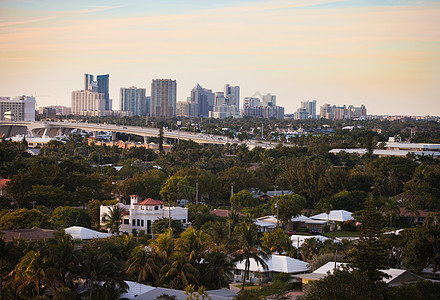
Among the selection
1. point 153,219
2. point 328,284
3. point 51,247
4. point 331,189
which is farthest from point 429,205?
point 51,247

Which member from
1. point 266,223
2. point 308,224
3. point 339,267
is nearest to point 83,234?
point 266,223

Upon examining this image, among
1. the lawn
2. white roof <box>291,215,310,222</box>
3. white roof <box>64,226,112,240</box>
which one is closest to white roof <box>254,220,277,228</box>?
white roof <box>291,215,310,222</box>

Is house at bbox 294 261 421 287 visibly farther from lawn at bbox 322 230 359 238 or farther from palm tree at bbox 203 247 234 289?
lawn at bbox 322 230 359 238

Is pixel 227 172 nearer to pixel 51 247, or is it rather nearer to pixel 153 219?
pixel 153 219

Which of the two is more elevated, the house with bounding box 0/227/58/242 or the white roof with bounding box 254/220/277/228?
the house with bounding box 0/227/58/242

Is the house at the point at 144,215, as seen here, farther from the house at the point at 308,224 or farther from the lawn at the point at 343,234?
the lawn at the point at 343,234

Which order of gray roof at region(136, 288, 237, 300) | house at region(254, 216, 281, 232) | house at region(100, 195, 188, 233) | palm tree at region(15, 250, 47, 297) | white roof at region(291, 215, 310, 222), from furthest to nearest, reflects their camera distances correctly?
white roof at region(291, 215, 310, 222) < house at region(254, 216, 281, 232) < house at region(100, 195, 188, 233) < gray roof at region(136, 288, 237, 300) < palm tree at region(15, 250, 47, 297)

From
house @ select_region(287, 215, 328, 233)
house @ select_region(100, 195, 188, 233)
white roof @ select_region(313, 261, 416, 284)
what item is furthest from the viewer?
house @ select_region(287, 215, 328, 233)
